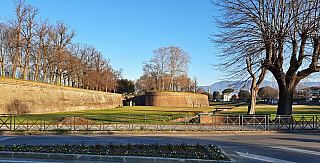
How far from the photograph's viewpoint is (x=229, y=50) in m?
18.4

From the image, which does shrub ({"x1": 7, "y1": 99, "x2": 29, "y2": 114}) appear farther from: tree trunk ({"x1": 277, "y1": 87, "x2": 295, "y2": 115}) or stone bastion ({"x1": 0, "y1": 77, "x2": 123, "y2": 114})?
tree trunk ({"x1": 277, "y1": 87, "x2": 295, "y2": 115})

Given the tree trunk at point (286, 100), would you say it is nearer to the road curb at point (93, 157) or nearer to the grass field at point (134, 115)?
the grass field at point (134, 115)

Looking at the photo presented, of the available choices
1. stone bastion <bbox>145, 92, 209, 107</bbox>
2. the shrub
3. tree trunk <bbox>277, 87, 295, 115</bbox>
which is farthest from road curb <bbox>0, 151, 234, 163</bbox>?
stone bastion <bbox>145, 92, 209, 107</bbox>

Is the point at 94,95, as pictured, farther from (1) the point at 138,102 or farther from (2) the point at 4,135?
(2) the point at 4,135

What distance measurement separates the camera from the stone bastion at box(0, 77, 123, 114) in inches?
1082

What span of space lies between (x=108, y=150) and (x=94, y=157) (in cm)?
62

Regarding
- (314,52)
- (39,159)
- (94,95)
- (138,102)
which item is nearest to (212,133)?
(314,52)

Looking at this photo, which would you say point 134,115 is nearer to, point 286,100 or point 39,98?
point 39,98

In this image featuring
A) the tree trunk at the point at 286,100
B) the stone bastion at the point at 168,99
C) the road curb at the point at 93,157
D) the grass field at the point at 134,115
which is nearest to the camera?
the road curb at the point at 93,157

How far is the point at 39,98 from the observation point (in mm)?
32219

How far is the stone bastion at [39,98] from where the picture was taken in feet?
90.2

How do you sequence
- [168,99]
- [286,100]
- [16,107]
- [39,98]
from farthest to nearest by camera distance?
[168,99], [39,98], [16,107], [286,100]

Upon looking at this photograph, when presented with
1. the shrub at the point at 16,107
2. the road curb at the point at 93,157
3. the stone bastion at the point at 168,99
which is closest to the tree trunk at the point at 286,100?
the road curb at the point at 93,157

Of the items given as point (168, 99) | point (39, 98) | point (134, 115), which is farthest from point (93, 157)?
point (168, 99)
